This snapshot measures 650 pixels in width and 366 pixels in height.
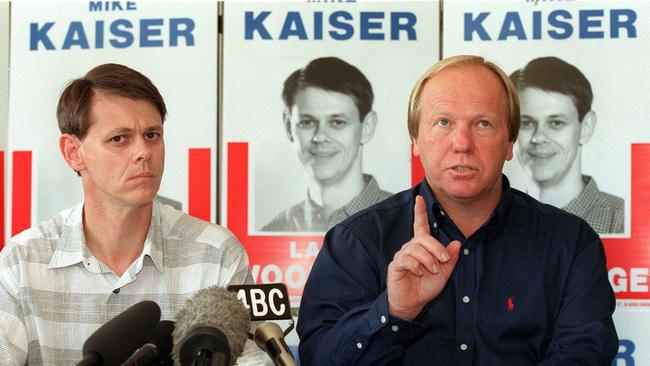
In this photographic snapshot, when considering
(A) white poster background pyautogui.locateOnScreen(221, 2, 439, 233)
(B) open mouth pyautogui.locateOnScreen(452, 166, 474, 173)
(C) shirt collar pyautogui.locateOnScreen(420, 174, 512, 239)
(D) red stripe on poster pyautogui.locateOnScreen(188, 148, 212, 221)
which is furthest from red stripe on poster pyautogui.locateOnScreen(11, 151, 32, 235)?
(B) open mouth pyautogui.locateOnScreen(452, 166, 474, 173)

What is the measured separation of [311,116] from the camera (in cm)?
312

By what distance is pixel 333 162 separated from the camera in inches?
123

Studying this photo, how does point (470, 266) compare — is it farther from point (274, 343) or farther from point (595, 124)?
point (595, 124)

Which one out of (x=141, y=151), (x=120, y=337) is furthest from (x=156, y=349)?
(x=141, y=151)

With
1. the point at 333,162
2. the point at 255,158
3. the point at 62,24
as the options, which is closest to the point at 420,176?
the point at 333,162

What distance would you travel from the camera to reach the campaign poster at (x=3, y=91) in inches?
125

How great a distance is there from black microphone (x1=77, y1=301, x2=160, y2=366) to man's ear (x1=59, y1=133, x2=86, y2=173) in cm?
98

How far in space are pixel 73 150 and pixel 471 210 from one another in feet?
3.78

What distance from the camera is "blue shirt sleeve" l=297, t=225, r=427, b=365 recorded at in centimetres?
186

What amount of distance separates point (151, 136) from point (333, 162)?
100cm

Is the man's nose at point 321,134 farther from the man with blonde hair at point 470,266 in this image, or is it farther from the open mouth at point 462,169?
the open mouth at point 462,169

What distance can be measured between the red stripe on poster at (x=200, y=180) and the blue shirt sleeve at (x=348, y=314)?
1.08 metres

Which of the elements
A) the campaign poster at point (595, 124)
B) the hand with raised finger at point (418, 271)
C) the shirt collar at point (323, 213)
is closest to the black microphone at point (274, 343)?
the hand with raised finger at point (418, 271)

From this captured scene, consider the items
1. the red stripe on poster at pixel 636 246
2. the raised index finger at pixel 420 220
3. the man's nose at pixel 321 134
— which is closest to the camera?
the raised index finger at pixel 420 220
